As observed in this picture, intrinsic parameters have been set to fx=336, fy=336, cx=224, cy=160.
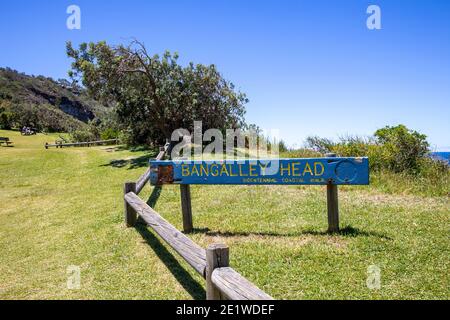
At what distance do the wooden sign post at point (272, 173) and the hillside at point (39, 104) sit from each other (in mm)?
23326

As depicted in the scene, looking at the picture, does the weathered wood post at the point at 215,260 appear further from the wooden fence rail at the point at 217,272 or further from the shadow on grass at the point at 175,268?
the shadow on grass at the point at 175,268

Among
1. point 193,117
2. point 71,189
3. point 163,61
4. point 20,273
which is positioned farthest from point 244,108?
point 20,273

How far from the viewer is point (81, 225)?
27.2 ft

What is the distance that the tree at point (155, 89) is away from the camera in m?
18.8

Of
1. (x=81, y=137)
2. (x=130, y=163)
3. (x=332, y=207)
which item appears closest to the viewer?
(x=332, y=207)

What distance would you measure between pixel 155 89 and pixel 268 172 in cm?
1498

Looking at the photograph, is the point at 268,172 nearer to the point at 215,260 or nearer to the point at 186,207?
the point at 186,207

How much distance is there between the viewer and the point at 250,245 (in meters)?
5.96

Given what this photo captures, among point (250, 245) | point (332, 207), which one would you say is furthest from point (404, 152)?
point (250, 245)

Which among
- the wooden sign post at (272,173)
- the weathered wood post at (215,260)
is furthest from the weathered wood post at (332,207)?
the weathered wood post at (215,260)

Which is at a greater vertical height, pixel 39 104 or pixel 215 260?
pixel 39 104

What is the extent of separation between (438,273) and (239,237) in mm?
3226
